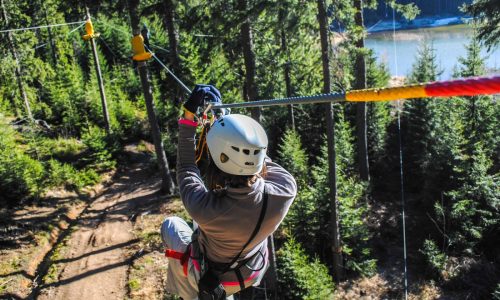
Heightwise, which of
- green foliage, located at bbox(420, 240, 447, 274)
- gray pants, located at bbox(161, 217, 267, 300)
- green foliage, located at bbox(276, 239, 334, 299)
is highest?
gray pants, located at bbox(161, 217, 267, 300)

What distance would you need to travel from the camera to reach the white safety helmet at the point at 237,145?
2.42 metres

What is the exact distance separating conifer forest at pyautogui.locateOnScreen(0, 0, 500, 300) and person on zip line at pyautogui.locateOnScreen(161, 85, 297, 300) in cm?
272

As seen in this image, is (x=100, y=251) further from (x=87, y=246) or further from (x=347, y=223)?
(x=347, y=223)

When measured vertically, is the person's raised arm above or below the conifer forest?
above

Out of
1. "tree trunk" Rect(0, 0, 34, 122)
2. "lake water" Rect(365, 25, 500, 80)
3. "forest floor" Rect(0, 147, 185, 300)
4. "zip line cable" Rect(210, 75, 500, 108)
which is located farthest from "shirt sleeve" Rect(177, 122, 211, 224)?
"lake water" Rect(365, 25, 500, 80)

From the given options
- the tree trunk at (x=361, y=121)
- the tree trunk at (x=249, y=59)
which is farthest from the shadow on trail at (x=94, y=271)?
the tree trunk at (x=361, y=121)

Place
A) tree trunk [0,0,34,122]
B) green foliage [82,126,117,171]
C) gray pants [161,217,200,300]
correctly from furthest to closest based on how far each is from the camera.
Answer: tree trunk [0,0,34,122] → green foliage [82,126,117,171] → gray pants [161,217,200,300]

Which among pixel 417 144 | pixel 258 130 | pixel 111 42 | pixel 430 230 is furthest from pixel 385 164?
pixel 111 42

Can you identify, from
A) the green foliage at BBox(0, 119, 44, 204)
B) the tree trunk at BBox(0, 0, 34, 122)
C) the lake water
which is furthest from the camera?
the lake water

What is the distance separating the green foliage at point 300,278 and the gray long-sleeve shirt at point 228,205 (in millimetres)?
8329

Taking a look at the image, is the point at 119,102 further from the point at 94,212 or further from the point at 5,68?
the point at 94,212

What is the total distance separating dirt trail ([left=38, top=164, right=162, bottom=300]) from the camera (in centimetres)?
1009

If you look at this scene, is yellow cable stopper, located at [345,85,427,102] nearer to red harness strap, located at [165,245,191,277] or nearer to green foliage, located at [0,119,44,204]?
red harness strap, located at [165,245,191,277]

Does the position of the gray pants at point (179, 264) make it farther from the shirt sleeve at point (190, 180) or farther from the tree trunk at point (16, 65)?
the tree trunk at point (16, 65)
